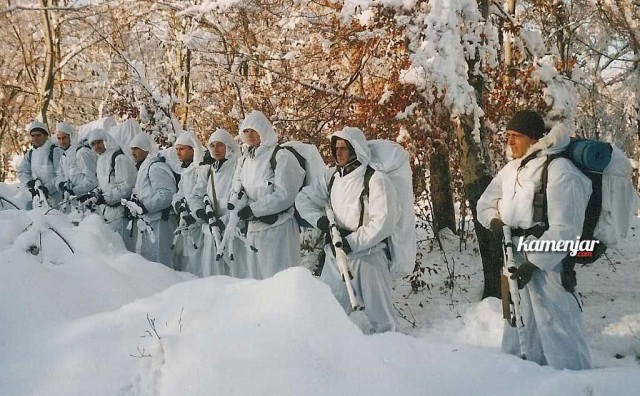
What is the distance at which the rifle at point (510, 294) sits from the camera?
368 cm

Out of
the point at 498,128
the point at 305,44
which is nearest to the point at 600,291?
the point at 498,128

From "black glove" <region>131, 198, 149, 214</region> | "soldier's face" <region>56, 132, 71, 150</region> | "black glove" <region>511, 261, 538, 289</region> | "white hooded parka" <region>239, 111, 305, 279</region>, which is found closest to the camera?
"black glove" <region>511, 261, 538, 289</region>

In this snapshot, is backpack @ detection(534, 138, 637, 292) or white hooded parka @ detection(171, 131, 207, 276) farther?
white hooded parka @ detection(171, 131, 207, 276)

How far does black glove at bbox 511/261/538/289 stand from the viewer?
11.9 ft

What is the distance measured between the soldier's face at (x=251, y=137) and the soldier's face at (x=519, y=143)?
10.0 ft

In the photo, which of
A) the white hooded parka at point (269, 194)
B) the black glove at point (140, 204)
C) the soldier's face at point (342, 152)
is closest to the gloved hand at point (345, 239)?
the soldier's face at point (342, 152)

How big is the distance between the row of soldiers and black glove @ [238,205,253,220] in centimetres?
1

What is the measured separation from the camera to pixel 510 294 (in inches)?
148

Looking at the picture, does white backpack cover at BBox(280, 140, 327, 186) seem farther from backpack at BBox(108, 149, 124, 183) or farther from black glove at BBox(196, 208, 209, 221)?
backpack at BBox(108, 149, 124, 183)

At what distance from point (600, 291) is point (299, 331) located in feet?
19.4

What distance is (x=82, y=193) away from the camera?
815 cm

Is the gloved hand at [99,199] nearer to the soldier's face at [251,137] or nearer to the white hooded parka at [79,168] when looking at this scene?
the white hooded parka at [79,168]

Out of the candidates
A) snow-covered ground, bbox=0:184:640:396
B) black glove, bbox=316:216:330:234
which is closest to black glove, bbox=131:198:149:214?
black glove, bbox=316:216:330:234

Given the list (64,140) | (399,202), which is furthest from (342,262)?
(64,140)
